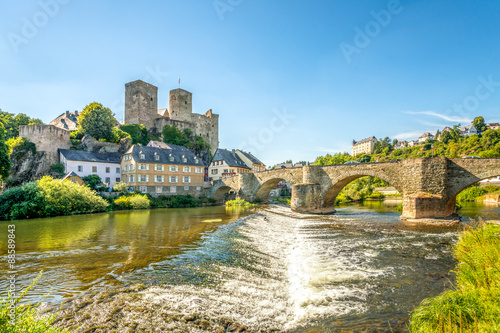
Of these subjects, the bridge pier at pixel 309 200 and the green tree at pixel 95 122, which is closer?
the bridge pier at pixel 309 200

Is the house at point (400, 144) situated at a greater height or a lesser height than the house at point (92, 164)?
greater

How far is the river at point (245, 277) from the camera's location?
5.29 m

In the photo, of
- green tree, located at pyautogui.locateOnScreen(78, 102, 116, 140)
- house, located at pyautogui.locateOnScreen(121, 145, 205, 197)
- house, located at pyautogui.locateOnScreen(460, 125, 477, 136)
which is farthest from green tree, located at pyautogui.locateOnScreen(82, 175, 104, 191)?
house, located at pyautogui.locateOnScreen(460, 125, 477, 136)

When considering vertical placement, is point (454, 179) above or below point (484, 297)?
above

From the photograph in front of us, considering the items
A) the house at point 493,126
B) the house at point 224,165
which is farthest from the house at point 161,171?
the house at point 493,126

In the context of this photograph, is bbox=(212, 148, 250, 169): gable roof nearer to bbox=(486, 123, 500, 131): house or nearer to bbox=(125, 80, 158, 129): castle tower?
bbox=(125, 80, 158, 129): castle tower

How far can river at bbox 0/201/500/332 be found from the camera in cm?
529

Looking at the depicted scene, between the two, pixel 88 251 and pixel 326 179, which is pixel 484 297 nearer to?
pixel 88 251

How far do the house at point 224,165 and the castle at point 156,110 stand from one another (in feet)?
47.8

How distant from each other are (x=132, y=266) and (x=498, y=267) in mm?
8904

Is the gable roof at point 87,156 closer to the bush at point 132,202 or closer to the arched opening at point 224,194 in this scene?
the bush at point 132,202

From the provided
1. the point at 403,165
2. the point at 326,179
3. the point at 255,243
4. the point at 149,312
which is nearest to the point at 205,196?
the point at 326,179

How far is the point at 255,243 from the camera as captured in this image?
39.5 feet

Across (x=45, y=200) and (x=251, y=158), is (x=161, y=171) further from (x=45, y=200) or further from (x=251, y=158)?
(x=251, y=158)
